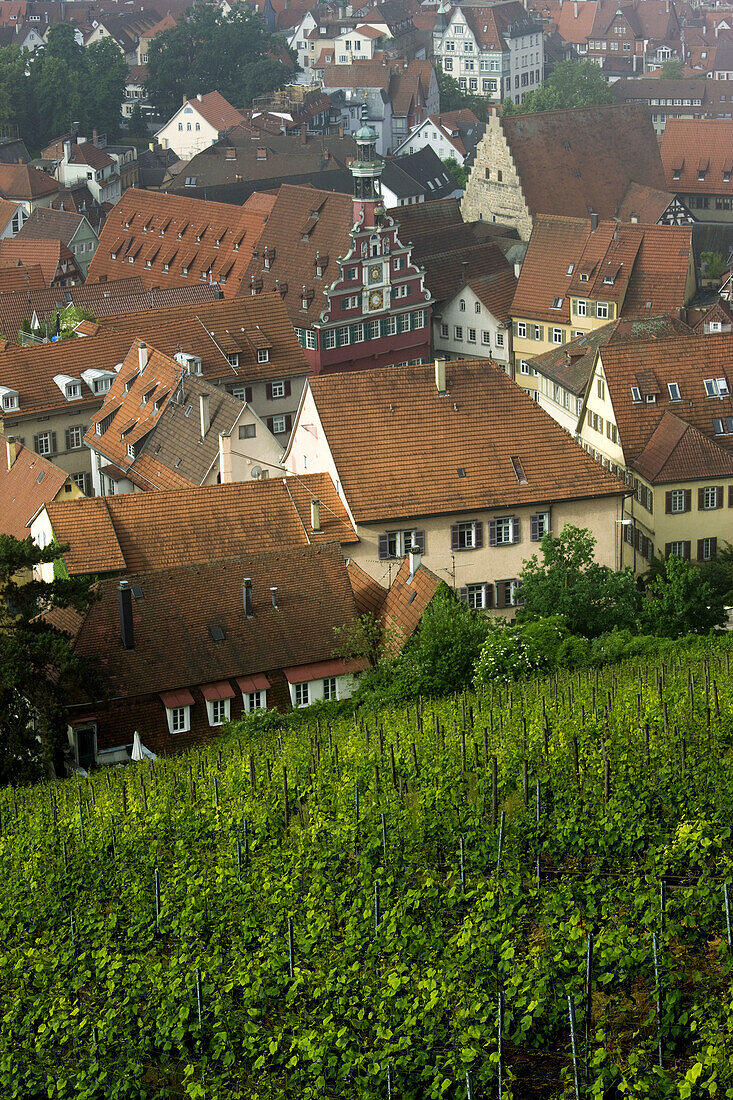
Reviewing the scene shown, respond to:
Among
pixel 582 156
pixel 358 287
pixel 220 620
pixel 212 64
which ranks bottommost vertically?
pixel 220 620

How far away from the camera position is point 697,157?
12288 cm

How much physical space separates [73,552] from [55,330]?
120ft

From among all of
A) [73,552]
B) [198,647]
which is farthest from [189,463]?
[198,647]

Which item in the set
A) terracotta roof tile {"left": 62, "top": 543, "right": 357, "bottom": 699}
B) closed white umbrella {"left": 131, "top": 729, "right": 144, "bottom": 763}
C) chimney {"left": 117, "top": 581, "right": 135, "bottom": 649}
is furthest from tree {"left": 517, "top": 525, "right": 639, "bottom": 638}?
closed white umbrella {"left": 131, "top": 729, "right": 144, "bottom": 763}

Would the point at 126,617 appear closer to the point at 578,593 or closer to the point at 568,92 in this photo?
the point at 578,593

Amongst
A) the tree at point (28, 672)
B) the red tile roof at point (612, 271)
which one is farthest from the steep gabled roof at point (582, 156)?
the tree at point (28, 672)

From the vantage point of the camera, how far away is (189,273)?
319 ft

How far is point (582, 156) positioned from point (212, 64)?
76.2m

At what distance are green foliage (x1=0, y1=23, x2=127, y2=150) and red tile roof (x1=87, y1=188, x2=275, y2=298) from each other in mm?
59788

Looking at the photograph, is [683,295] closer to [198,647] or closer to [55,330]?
[55,330]

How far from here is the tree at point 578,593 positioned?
4900 cm

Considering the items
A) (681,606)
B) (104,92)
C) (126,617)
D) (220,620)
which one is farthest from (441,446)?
(104,92)

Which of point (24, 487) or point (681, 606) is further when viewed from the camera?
point (24, 487)

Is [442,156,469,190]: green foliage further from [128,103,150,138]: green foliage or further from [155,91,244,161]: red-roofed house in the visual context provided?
[128,103,150,138]: green foliage
